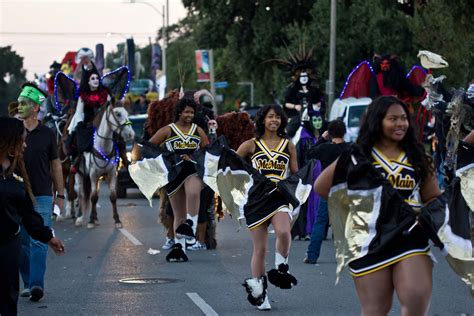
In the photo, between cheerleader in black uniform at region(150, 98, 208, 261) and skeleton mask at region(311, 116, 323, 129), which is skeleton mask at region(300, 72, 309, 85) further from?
cheerleader in black uniform at region(150, 98, 208, 261)

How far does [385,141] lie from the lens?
6.93 m

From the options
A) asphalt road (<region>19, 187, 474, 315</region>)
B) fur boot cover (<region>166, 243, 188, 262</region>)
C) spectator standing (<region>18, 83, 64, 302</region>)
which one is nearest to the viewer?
asphalt road (<region>19, 187, 474, 315</region>)

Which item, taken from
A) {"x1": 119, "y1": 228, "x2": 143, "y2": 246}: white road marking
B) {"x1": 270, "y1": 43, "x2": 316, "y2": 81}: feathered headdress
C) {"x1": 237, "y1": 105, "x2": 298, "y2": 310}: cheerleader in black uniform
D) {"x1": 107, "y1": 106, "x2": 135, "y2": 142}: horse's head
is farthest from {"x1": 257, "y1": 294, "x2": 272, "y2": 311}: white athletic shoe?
{"x1": 270, "y1": 43, "x2": 316, "y2": 81}: feathered headdress

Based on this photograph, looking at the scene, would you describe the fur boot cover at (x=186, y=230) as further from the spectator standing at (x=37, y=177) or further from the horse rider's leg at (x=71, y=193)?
the horse rider's leg at (x=71, y=193)

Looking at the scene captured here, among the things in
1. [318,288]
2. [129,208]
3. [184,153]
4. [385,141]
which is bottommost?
[129,208]

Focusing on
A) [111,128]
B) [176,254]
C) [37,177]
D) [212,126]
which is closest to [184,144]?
[176,254]

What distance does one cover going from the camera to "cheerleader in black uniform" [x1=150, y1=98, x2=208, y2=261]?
14117 millimetres

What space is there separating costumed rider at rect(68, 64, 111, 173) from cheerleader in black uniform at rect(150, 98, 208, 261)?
6129 mm

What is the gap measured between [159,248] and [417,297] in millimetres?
9734

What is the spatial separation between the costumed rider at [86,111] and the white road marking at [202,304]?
9424mm

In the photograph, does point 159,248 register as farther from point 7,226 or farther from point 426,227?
point 426,227

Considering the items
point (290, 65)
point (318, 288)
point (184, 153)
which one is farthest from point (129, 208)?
point (318, 288)

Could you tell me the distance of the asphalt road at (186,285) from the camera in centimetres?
1059

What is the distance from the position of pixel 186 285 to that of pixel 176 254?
214cm
